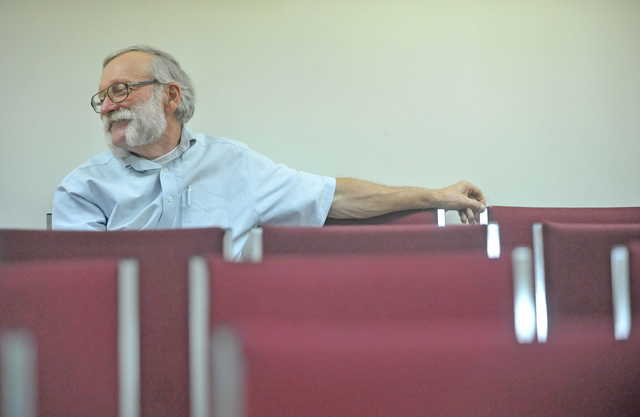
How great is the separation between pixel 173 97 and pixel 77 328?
1807 millimetres

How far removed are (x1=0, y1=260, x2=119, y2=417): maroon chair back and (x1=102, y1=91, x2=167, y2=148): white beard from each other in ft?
5.20

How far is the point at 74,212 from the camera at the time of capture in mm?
2240

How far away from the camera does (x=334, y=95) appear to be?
2.99m

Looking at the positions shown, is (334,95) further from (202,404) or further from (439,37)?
(202,404)

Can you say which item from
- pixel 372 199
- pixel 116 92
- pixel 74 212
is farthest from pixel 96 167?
pixel 372 199

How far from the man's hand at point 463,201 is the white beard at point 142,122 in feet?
3.69

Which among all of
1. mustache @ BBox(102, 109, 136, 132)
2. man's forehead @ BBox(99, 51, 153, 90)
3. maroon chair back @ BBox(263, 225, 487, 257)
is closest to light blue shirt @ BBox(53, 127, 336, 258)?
mustache @ BBox(102, 109, 136, 132)

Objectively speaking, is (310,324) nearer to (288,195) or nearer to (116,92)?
(288,195)

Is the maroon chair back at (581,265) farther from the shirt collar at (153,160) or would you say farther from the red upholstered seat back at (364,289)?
the shirt collar at (153,160)

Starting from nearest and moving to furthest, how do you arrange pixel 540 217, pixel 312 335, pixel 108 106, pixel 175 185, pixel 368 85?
pixel 312 335 < pixel 540 217 < pixel 175 185 < pixel 108 106 < pixel 368 85

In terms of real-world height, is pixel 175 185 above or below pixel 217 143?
below

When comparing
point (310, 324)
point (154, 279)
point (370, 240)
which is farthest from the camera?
point (370, 240)

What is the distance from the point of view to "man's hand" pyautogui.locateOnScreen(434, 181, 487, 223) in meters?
2.30

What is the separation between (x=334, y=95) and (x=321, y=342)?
246 centimetres
